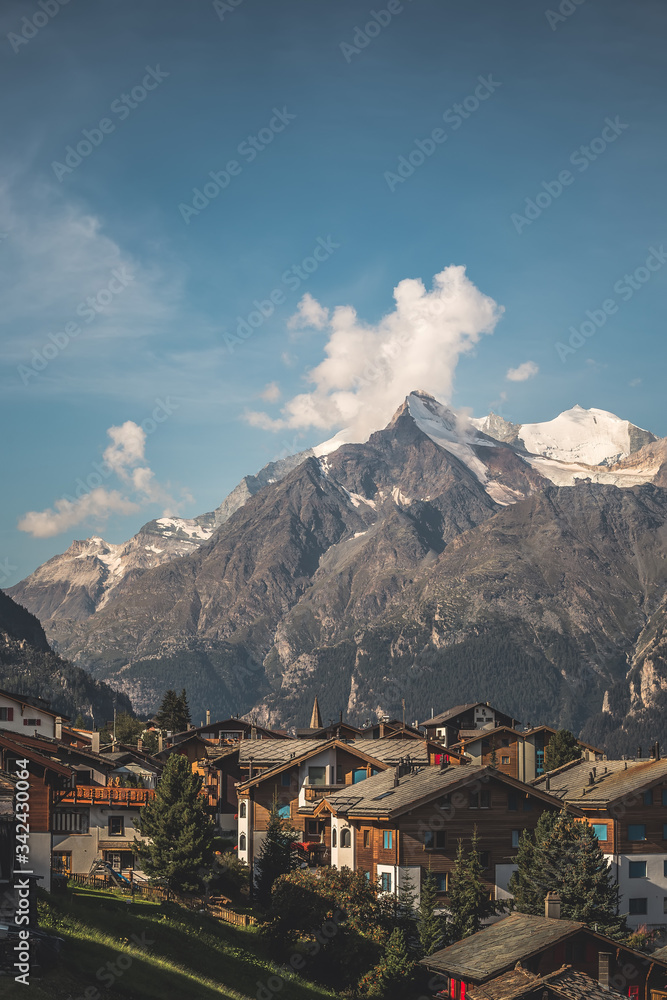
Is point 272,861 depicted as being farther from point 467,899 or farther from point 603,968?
point 603,968

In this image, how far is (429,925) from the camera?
64.2 metres

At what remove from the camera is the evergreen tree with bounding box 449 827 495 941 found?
65.6 metres

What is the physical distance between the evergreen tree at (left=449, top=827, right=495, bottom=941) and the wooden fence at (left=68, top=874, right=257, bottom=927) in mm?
11646

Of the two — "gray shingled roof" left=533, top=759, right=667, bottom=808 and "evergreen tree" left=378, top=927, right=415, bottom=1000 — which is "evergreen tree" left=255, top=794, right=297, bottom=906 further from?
"gray shingled roof" left=533, top=759, right=667, bottom=808

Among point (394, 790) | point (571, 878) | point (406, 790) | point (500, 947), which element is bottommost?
point (571, 878)

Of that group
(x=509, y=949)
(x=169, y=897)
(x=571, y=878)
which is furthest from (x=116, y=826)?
(x=509, y=949)

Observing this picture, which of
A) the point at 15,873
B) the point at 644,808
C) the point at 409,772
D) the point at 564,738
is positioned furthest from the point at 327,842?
the point at 564,738

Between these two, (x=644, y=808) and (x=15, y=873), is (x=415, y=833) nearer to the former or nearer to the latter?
(x=644, y=808)

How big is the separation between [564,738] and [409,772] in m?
53.4

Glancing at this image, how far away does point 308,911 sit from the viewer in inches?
2480

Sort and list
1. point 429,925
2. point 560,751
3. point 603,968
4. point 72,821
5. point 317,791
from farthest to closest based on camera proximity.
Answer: point 560,751 → point 317,791 → point 72,821 → point 429,925 → point 603,968

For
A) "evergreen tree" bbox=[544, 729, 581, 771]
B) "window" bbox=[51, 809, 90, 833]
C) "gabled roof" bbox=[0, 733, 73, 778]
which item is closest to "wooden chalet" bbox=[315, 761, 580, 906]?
"window" bbox=[51, 809, 90, 833]

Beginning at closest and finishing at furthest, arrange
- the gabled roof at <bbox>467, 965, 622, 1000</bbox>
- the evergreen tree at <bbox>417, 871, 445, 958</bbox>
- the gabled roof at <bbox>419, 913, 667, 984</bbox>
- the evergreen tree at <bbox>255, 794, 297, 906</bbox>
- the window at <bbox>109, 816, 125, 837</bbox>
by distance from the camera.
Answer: the gabled roof at <bbox>467, 965, 622, 1000</bbox> < the gabled roof at <bbox>419, 913, 667, 984</bbox> < the evergreen tree at <bbox>417, 871, 445, 958</bbox> < the evergreen tree at <bbox>255, 794, 297, 906</bbox> < the window at <bbox>109, 816, 125, 837</bbox>

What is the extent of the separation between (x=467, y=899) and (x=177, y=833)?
18.2 metres
